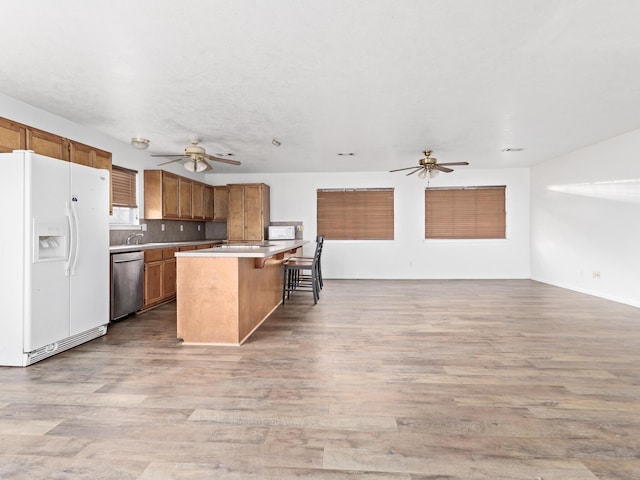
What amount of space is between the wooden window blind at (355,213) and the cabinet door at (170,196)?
3111 mm

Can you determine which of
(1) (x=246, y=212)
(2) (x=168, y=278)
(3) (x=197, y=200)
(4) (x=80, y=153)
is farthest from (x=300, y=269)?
(4) (x=80, y=153)

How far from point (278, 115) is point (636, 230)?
521cm

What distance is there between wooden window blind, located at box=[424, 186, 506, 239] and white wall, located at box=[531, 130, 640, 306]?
72 cm

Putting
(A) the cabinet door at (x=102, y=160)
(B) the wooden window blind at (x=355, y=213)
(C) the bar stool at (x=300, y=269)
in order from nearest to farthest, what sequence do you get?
(A) the cabinet door at (x=102, y=160)
(C) the bar stool at (x=300, y=269)
(B) the wooden window blind at (x=355, y=213)

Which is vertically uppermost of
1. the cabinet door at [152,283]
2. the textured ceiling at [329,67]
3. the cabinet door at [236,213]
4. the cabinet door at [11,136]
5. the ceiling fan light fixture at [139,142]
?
the textured ceiling at [329,67]

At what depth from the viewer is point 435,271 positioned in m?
7.63

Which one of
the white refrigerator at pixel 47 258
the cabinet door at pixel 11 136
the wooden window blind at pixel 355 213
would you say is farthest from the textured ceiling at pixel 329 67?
the wooden window blind at pixel 355 213

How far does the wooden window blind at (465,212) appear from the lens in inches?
297

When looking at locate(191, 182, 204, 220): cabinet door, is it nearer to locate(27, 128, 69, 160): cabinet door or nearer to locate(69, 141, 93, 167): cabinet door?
locate(69, 141, 93, 167): cabinet door

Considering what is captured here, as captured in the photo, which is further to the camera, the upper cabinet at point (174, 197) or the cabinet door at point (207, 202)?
the cabinet door at point (207, 202)

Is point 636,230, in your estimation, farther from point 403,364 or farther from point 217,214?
point 217,214

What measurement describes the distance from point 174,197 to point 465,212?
6.11 metres

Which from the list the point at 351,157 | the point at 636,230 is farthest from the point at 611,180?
the point at 351,157

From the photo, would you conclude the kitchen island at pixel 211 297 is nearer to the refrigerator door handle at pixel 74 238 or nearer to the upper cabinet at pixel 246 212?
the refrigerator door handle at pixel 74 238
